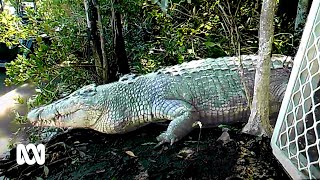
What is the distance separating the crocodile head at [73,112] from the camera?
Result: 205 centimetres

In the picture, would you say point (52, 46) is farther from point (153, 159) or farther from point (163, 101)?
point (153, 159)

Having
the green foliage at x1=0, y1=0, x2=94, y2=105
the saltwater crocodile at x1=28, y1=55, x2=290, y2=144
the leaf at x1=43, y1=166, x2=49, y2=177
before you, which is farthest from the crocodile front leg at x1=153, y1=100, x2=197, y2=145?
the green foliage at x1=0, y1=0, x2=94, y2=105

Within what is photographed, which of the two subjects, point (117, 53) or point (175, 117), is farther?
point (117, 53)

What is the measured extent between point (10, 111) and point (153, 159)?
2.12 m

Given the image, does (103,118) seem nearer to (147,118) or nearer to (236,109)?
(147,118)

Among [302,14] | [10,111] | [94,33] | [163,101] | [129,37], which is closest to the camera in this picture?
[163,101]

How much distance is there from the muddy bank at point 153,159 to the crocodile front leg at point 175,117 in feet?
0.15

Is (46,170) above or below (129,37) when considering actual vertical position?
below

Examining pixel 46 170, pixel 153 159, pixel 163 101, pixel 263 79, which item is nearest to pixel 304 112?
pixel 263 79

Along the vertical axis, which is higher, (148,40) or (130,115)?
(148,40)

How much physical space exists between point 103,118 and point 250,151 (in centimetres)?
81

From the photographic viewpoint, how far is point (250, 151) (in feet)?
5.76

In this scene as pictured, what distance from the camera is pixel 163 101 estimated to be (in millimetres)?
2061

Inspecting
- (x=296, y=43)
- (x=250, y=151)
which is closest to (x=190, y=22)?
(x=296, y=43)
